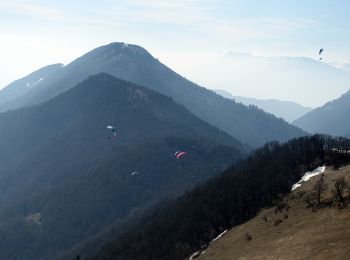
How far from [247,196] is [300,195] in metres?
32.3

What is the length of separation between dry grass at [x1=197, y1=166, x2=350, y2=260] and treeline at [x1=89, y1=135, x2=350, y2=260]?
11780mm

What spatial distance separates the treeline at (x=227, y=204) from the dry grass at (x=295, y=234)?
11780 mm

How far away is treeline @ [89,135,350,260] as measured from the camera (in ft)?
458

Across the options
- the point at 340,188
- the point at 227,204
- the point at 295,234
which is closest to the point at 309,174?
the point at 340,188

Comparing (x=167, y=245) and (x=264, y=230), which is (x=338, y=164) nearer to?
(x=264, y=230)

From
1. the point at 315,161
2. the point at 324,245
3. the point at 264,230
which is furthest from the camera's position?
the point at 315,161

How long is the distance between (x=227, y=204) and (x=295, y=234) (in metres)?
65.0

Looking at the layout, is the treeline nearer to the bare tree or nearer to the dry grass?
the dry grass

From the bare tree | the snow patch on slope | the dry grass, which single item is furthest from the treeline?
the bare tree

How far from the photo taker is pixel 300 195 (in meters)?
120

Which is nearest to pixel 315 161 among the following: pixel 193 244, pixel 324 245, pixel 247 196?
pixel 247 196

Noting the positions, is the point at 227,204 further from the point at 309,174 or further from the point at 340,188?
the point at 340,188

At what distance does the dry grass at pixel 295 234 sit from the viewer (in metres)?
79.7

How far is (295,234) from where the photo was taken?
93.9 m
